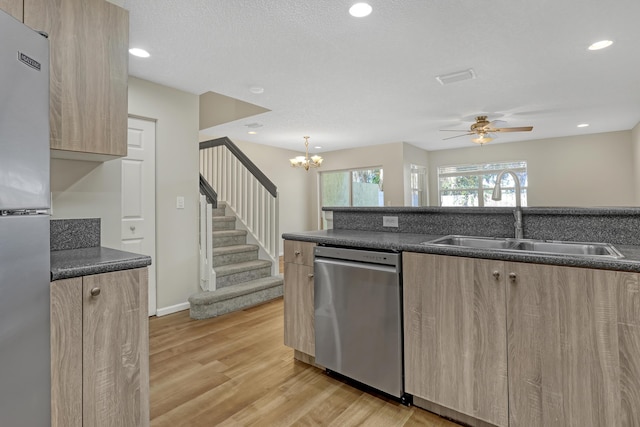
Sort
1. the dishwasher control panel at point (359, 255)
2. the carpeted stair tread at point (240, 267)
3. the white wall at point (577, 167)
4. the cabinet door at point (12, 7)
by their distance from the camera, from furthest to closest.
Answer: the white wall at point (577, 167) → the carpeted stair tread at point (240, 267) → the dishwasher control panel at point (359, 255) → the cabinet door at point (12, 7)

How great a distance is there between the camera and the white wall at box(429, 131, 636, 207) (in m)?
6.08

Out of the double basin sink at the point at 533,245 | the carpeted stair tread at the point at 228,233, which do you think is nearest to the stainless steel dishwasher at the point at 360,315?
the double basin sink at the point at 533,245

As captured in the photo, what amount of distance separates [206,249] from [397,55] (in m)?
2.78

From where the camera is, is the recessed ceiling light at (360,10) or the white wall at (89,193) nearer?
the white wall at (89,193)

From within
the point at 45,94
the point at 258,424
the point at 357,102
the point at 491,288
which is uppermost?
the point at 357,102

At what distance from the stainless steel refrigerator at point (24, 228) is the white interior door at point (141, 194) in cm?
221

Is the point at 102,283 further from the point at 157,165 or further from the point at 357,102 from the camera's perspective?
the point at 357,102

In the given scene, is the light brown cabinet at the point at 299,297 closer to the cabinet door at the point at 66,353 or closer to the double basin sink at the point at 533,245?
the double basin sink at the point at 533,245

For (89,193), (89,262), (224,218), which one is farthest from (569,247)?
(224,218)

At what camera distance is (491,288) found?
1.47 m

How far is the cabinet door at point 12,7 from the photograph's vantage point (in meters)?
1.29

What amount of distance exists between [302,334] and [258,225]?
228 cm

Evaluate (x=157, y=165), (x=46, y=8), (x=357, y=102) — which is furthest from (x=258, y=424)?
(x=357, y=102)

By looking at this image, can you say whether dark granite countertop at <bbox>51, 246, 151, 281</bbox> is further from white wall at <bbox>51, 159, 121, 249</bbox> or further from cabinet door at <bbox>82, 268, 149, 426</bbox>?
white wall at <bbox>51, 159, 121, 249</bbox>
